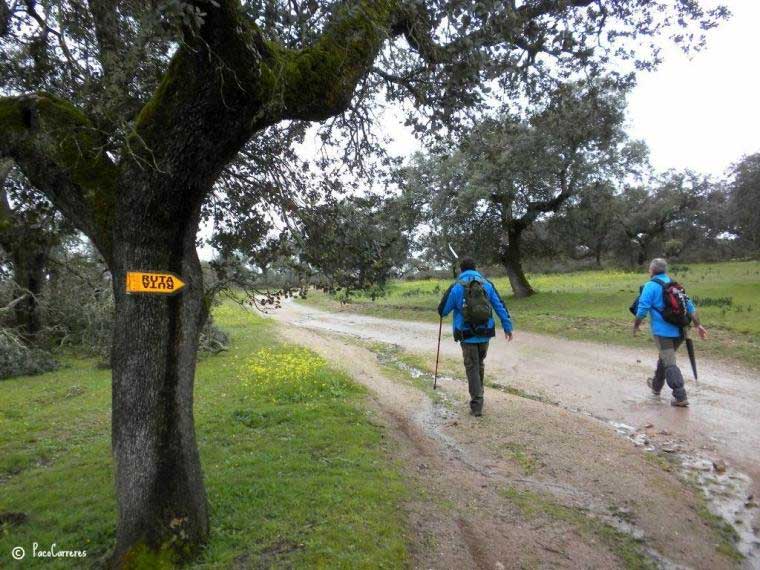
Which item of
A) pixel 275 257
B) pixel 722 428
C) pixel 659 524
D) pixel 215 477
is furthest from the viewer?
pixel 722 428

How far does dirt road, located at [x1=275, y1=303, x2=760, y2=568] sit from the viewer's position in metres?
4.12

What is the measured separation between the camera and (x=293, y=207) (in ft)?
19.0

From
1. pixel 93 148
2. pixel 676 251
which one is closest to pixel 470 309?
pixel 93 148

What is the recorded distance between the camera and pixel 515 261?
77.4ft

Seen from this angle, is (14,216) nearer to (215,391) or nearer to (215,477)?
(215,477)

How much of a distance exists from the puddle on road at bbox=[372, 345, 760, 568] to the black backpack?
1.46 m

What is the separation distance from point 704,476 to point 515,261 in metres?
18.7

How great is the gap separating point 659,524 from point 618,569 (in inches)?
32.9

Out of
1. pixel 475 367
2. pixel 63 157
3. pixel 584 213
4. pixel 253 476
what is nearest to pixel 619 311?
pixel 584 213

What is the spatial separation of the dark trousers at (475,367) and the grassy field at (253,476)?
1523 millimetres

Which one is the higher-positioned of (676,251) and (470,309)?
(676,251)

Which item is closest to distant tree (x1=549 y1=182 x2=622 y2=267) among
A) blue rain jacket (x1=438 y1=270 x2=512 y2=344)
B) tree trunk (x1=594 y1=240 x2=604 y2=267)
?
blue rain jacket (x1=438 y1=270 x2=512 y2=344)

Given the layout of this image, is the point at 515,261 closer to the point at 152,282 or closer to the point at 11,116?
the point at 152,282

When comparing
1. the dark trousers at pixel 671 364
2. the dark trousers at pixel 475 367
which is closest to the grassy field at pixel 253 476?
the dark trousers at pixel 475 367
